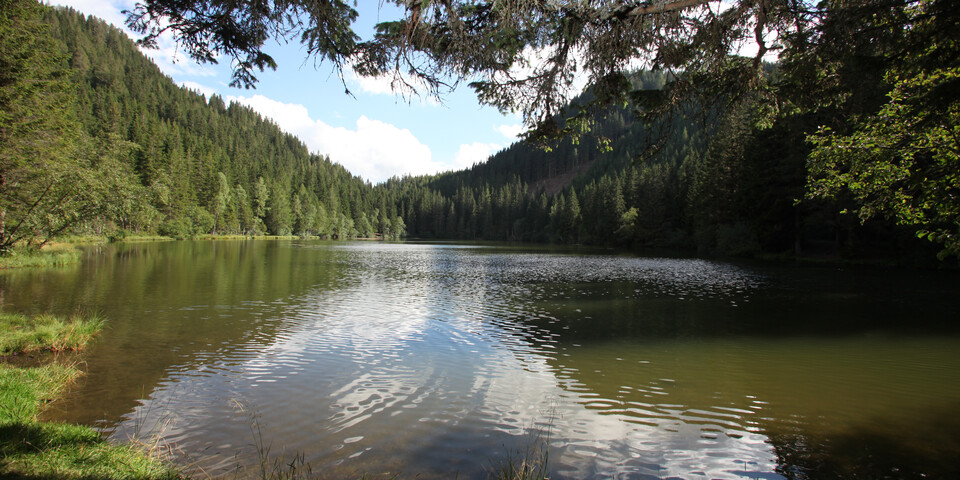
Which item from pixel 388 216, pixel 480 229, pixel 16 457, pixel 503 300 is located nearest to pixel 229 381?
pixel 16 457

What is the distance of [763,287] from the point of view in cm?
2386

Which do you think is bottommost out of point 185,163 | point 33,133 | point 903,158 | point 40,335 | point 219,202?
point 40,335

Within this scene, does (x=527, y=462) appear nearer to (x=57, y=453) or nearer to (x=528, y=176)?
(x=57, y=453)

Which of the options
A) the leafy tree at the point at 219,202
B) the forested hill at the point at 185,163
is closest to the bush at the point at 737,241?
the forested hill at the point at 185,163

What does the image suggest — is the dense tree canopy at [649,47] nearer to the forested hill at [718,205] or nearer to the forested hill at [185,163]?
the forested hill at [718,205]

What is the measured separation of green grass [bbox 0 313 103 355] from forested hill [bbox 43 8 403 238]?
54.5 ft

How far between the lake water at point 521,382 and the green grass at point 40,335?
46 cm

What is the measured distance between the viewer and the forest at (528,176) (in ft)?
22.6

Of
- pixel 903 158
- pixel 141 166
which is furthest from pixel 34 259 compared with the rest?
pixel 141 166

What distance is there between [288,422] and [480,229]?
13653 centimetres

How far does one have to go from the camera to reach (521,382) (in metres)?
8.78

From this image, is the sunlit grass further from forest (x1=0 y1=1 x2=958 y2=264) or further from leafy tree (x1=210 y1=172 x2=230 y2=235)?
leafy tree (x1=210 y1=172 x2=230 y2=235)

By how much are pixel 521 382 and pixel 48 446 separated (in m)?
6.66

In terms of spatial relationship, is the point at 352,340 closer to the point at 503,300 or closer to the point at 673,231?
the point at 503,300
